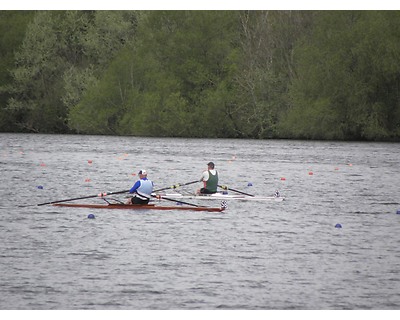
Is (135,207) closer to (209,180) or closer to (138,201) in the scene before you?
(138,201)

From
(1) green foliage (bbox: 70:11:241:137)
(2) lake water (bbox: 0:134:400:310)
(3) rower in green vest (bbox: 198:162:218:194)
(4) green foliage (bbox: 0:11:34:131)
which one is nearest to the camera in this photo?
Answer: (2) lake water (bbox: 0:134:400:310)

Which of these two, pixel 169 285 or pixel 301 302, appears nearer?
pixel 301 302

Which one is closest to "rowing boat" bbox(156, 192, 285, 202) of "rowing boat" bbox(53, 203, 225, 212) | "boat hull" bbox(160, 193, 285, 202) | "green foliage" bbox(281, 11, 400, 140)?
"boat hull" bbox(160, 193, 285, 202)

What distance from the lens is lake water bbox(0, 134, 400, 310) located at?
17641 millimetres

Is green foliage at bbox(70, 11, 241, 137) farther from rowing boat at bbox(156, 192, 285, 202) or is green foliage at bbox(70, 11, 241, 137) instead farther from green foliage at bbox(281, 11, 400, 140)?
rowing boat at bbox(156, 192, 285, 202)

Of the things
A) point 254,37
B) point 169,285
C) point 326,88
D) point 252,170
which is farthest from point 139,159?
point 169,285

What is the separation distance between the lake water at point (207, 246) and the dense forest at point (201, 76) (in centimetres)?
2704

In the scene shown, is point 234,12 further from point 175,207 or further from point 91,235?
point 91,235

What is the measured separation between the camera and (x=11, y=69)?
277 ft

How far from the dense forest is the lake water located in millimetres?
27040

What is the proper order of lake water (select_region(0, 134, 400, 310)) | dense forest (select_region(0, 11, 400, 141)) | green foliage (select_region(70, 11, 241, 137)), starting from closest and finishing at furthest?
lake water (select_region(0, 134, 400, 310)) < dense forest (select_region(0, 11, 400, 141)) < green foliage (select_region(70, 11, 241, 137))

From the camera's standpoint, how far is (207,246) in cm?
2294

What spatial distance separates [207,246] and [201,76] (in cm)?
5568

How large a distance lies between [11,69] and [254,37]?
21.8m
